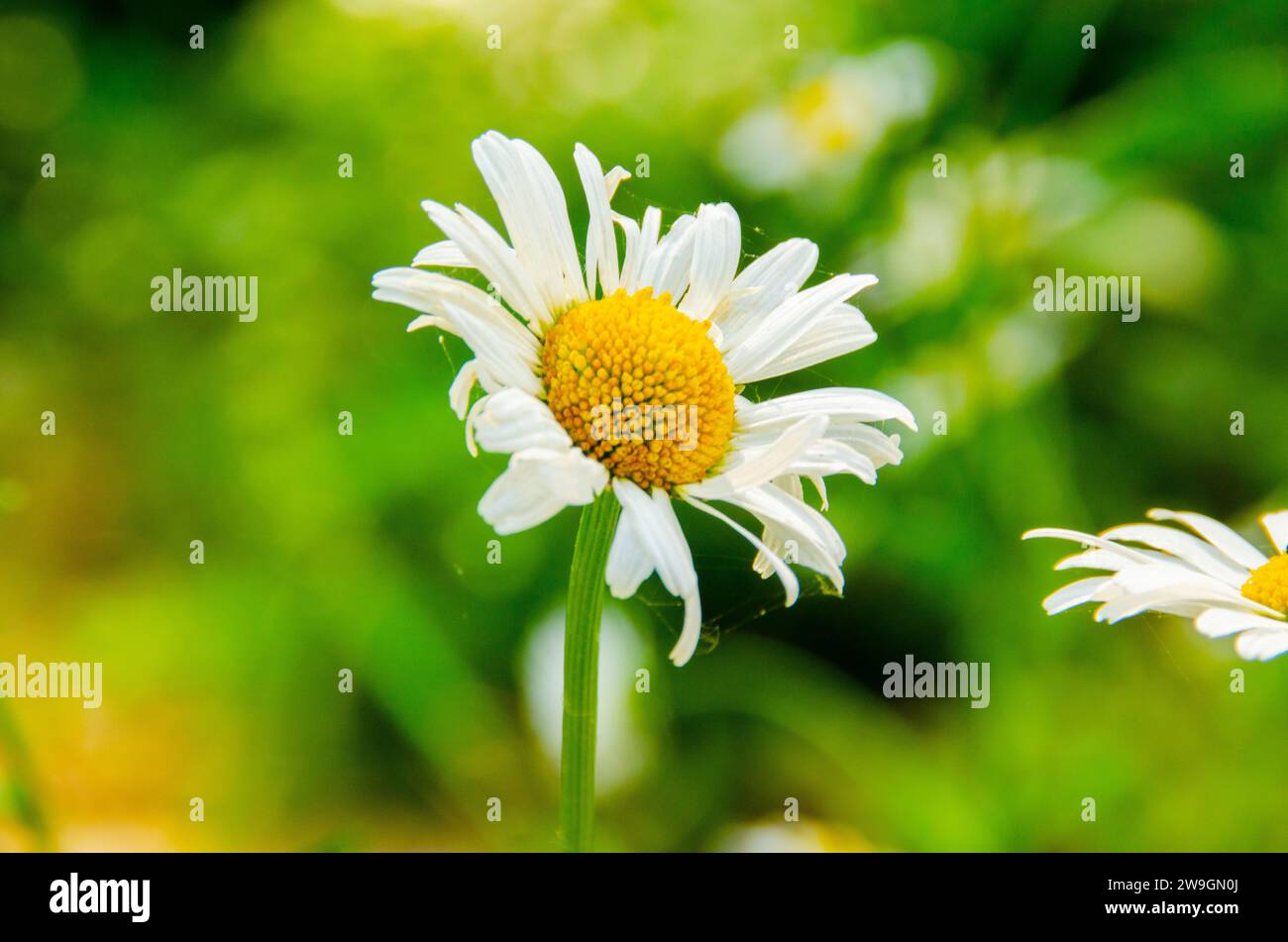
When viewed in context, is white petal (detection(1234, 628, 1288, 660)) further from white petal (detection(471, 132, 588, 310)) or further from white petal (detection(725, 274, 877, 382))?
white petal (detection(471, 132, 588, 310))

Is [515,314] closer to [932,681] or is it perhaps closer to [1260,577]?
[1260,577]

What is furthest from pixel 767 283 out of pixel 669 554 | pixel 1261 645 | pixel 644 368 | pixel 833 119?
pixel 833 119

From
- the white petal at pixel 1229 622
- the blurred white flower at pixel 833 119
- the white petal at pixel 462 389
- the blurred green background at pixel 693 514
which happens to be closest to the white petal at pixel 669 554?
the white petal at pixel 462 389

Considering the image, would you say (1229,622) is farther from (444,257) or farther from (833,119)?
(833,119)

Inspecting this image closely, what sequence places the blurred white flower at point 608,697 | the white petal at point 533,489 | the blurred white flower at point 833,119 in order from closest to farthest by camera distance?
1. the white petal at point 533,489
2. the blurred white flower at point 608,697
3. the blurred white flower at point 833,119

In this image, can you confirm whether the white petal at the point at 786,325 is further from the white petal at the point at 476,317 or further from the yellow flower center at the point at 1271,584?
the yellow flower center at the point at 1271,584

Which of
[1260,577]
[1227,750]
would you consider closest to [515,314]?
[1260,577]
